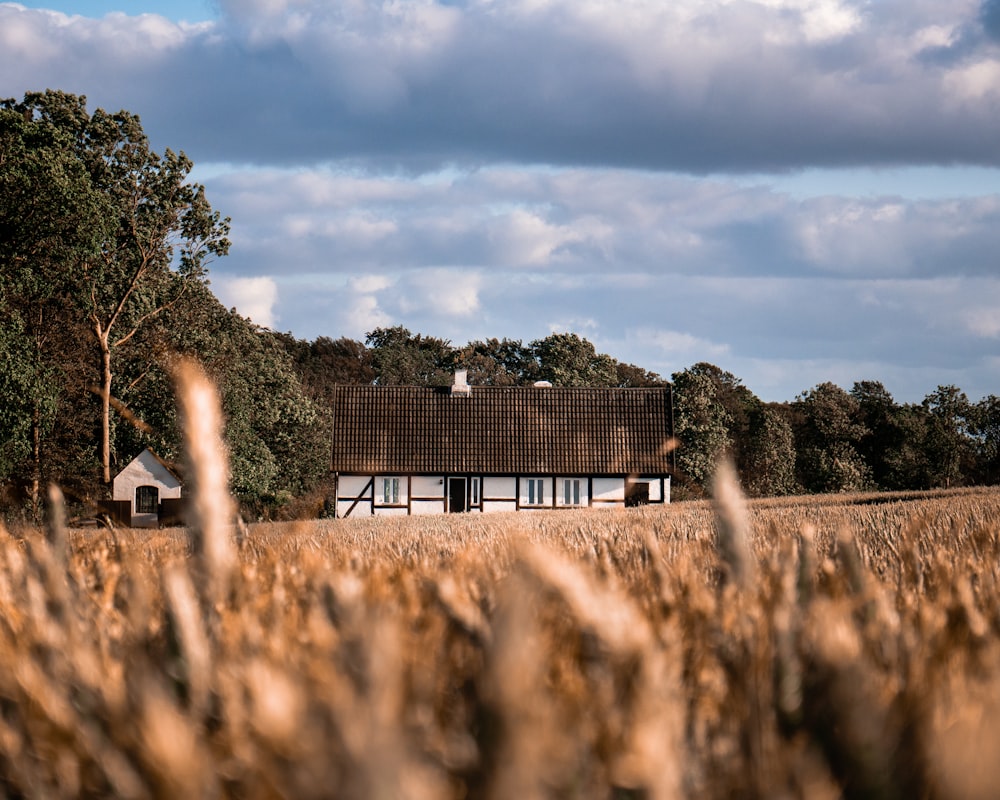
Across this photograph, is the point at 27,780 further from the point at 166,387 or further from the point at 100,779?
the point at 166,387

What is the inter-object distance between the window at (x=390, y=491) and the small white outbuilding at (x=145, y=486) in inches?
307

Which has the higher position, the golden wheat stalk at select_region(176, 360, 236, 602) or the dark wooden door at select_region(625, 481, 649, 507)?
the golden wheat stalk at select_region(176, 360, 236, 602)

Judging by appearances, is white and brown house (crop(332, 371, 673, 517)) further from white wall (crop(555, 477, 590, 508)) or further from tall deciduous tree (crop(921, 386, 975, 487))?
tall deciduous tree (crop(921, 386, 975, 487))

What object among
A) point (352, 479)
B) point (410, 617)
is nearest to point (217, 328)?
point (352, 479)

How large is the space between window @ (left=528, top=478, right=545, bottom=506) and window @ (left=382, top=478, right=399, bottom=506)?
538 centimetres

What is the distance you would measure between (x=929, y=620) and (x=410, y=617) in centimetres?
106

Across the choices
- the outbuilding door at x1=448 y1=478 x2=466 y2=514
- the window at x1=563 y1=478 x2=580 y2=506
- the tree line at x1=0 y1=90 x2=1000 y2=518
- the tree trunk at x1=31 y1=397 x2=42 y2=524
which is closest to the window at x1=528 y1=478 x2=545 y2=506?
the window at x1=563 y1=478 x2=580 y2=506

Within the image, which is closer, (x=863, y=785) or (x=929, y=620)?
(x=863, y=785)

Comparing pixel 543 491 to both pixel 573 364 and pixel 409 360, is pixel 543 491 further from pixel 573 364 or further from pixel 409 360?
pixel 409 360

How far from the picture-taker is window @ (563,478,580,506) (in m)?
42.3

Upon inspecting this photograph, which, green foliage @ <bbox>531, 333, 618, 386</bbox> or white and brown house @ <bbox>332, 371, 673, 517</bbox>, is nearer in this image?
white and brown house @ <bbox>332, 371, 673, 517</bbox>

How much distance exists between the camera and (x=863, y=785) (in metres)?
1.31

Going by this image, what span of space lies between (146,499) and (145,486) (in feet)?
2.18

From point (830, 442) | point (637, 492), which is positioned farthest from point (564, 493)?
point (830, 442)
